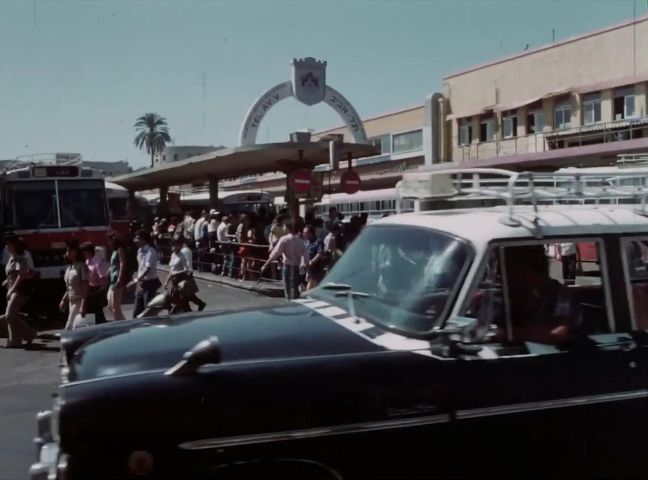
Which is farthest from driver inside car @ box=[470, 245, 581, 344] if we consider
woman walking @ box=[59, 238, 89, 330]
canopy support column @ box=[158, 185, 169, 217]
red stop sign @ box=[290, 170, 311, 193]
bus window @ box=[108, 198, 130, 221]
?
canopy support column @ box=[158, 185, 169, 217]

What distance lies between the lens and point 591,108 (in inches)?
1310

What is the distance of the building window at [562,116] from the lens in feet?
113

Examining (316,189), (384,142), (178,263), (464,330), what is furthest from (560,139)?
(464,330)

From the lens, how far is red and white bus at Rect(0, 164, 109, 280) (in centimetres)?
1508

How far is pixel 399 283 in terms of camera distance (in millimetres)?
4109

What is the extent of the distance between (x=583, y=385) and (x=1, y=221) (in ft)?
45.9

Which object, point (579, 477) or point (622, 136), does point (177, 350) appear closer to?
point (579, 477)

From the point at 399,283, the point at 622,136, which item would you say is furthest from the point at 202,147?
the point at 399,283

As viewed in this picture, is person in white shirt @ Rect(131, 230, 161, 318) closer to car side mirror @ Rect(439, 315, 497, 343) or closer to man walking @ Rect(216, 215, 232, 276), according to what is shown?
man walking @ Rect(216, 215, 232, 276)

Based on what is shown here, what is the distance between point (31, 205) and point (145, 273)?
5624 millimetres

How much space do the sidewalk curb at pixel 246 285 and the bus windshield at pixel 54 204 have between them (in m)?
3.35

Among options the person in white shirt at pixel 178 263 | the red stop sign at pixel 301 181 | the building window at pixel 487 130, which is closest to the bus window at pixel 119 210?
the red stop sign at pixel 301 181

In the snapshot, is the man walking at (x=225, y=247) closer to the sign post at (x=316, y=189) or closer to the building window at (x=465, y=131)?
the sign post at (x=316, y=189)

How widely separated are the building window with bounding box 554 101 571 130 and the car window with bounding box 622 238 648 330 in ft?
105
